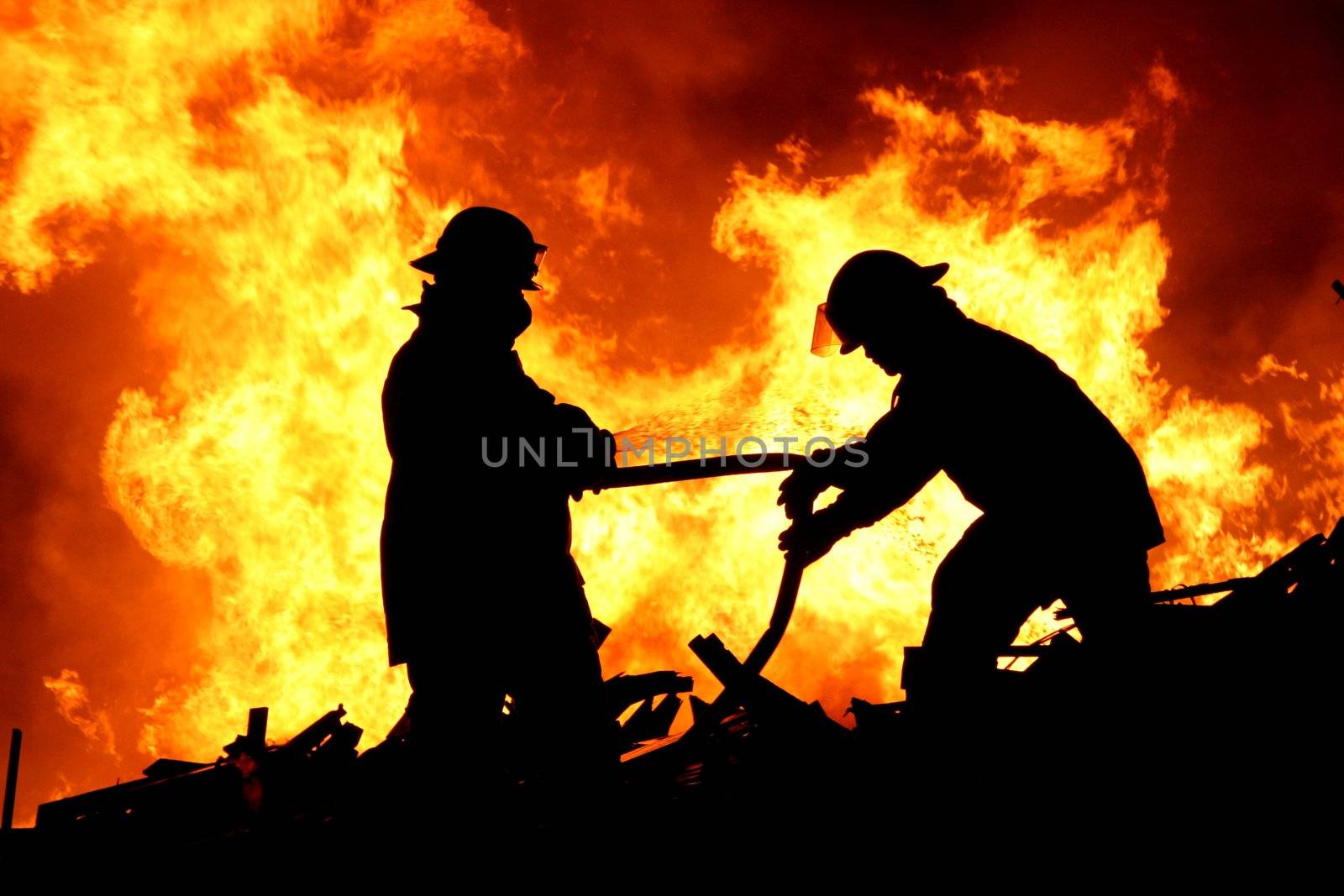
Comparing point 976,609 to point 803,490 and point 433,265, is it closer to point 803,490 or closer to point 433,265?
point 803,490

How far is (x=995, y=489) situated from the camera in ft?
9.59

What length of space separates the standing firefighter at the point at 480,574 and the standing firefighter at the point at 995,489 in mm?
1193

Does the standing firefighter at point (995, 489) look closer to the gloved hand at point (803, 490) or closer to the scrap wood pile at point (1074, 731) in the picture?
the gloved hand at point (803, 490)

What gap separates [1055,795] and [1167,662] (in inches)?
30.1

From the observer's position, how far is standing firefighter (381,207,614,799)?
8.42ft

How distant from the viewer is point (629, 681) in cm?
607

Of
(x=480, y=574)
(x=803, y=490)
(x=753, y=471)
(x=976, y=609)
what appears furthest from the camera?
(x=753, y=471)

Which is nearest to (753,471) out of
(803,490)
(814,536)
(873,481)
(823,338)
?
(803,490)

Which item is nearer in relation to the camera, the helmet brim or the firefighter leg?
the firefighter leg

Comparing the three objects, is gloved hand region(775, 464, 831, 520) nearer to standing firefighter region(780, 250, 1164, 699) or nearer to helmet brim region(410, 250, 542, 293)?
standing firefighter region(780, 250, 1164, 699)

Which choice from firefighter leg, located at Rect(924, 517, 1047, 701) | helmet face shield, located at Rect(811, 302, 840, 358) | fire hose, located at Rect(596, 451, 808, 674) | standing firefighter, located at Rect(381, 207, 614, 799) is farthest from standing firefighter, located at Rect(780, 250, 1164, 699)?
standing firefighter, located at Rect(381, 207, 614, 799)

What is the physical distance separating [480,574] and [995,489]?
6.94 ft

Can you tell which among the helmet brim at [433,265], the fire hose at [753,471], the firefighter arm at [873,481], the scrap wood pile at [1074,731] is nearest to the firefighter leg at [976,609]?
the scrap wood pile at [1074,731]

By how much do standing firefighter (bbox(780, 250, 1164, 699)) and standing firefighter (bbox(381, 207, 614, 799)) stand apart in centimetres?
119
